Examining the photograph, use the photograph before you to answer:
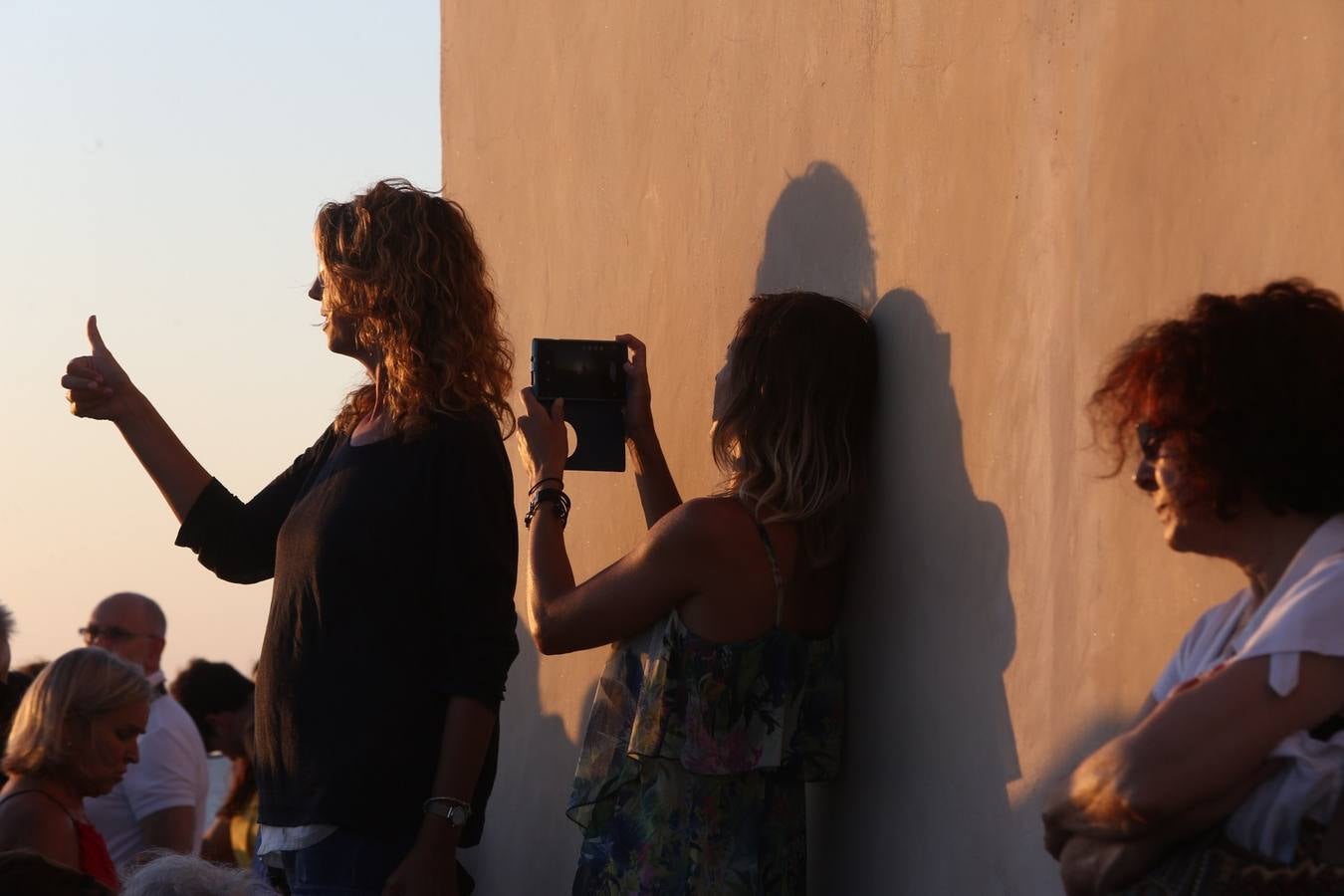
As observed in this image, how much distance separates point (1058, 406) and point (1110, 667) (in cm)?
41

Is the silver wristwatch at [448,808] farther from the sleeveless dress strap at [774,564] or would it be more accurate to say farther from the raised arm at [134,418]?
the raised arm at [134,418]

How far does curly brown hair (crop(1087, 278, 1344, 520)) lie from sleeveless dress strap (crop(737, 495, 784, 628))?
118cm

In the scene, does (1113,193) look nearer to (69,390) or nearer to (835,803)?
(835,803)

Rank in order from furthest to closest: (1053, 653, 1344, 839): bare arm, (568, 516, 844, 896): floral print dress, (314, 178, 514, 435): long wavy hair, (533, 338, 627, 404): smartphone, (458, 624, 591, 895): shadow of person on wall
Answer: (458, 624, 591, 895): shadow of person on wall < (533, 338, 627, 404): smartphone < (314, 178, 514, 435): long wavy hair < (568, 516, 844, 896): floral print dress < (1053, 653, 1344, 839): bare arm

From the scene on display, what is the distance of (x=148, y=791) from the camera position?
559 cm

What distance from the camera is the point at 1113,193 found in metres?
2.52

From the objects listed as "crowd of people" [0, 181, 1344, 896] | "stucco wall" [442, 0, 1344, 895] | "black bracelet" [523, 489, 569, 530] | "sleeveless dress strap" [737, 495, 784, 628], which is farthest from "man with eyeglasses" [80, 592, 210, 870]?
"sleeveless dress strap" [737, 495, 784, 628]

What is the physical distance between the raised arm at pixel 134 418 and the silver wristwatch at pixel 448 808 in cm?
100

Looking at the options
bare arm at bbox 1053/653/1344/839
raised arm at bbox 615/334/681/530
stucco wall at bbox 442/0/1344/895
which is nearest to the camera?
bare arm at bbox 1053/653/1344/839

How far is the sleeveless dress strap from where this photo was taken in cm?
302

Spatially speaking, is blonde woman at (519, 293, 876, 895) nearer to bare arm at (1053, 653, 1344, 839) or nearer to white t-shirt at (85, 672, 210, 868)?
bare arm at (1053, 653, 1344, 839)

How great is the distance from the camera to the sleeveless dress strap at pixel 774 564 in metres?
3.02

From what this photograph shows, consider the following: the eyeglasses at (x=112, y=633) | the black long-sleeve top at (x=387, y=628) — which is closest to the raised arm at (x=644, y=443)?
the black long-sleeve top at (x=387, y=628)

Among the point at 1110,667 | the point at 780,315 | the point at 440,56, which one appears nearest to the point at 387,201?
the point at 780,315
